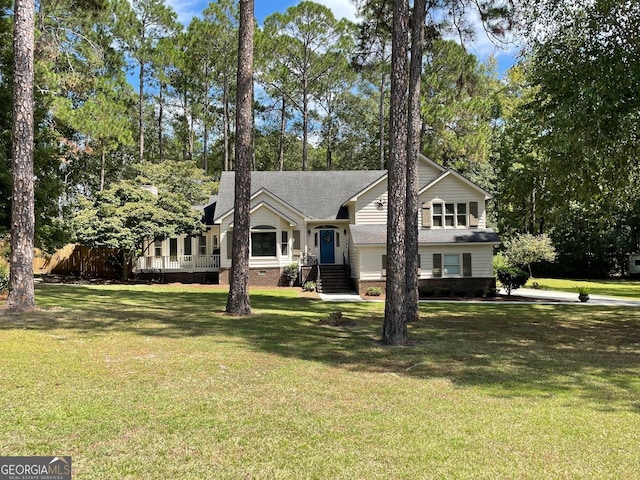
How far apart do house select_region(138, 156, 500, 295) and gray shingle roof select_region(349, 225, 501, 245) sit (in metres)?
0.05

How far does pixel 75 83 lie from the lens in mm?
16312

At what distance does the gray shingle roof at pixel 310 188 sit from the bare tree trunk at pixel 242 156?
13.8 meters

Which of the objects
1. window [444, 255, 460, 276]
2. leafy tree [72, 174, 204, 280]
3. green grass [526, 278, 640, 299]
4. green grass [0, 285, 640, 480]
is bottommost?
green grass [526, 278, 640, 299]

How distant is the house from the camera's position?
2375 centimetres

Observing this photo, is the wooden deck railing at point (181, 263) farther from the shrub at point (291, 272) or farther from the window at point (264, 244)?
the shrub at point (291, 272)

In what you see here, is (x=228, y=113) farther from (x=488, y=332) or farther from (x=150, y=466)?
(x=150, y=466)

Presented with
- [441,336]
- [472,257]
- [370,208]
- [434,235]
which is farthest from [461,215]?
[441,336]

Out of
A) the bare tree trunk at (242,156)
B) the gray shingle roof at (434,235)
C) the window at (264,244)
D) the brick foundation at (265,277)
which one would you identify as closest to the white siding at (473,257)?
the gray shingle roof at (434,235)

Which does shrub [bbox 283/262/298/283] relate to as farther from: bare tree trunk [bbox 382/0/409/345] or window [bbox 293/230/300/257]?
bare tree trunk [bbox 382/0/409/345]

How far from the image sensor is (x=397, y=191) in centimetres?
924

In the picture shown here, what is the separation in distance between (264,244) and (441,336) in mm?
16802

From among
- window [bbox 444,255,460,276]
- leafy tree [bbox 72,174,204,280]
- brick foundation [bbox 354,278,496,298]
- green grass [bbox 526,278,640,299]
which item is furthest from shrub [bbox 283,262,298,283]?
green grass [bbox 526,278,640,299]

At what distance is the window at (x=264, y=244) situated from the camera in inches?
1040

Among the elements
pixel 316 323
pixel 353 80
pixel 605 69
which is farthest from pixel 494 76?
pixel 316 323
